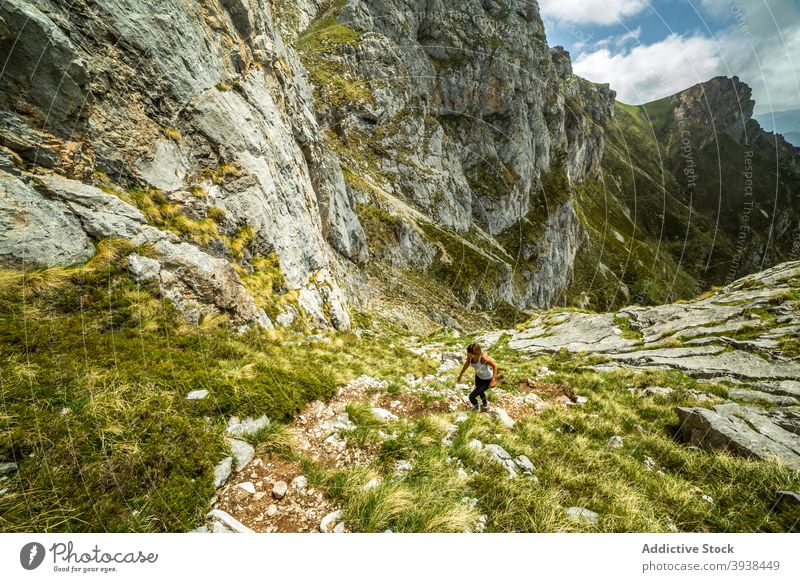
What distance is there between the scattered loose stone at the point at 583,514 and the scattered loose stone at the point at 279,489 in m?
4.25

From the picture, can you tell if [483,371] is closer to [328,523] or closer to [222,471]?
[328,523]

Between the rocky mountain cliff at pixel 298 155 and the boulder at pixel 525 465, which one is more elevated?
the rocky mountain cliff at pixel 298 155

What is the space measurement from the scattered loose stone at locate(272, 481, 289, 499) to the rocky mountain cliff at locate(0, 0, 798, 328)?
6.10 meters

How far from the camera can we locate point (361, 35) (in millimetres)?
61969

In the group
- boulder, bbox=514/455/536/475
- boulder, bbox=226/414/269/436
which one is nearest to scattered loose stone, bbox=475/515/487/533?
boulder, bbox=514/455/536/475

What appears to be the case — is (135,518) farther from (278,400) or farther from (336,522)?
(278,400)

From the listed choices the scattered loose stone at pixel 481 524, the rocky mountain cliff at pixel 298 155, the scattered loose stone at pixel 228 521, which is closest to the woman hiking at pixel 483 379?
the scattered loose stone at pixel 481 524

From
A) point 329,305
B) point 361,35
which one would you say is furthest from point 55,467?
point 361,35

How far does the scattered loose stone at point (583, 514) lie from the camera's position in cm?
455

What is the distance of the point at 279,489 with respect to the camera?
427 cm

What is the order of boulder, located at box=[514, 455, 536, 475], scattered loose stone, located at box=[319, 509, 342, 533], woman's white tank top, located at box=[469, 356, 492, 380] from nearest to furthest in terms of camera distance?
scattered loose stone, located at box=[319, 509, 342, 533], boulder, located at box=[514, 455, 536, 475], woman's white tank top, located at box=[469, 356, 492, 380]

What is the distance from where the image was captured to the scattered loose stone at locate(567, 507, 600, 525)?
4.55m

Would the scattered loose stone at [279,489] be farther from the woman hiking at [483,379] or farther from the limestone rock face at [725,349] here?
the limestone rock face at [725,349]

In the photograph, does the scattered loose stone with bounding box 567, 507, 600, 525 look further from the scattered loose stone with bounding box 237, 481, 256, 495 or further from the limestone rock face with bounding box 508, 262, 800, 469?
the scattered loose stone with bounding box 237, 481, 256, 495
